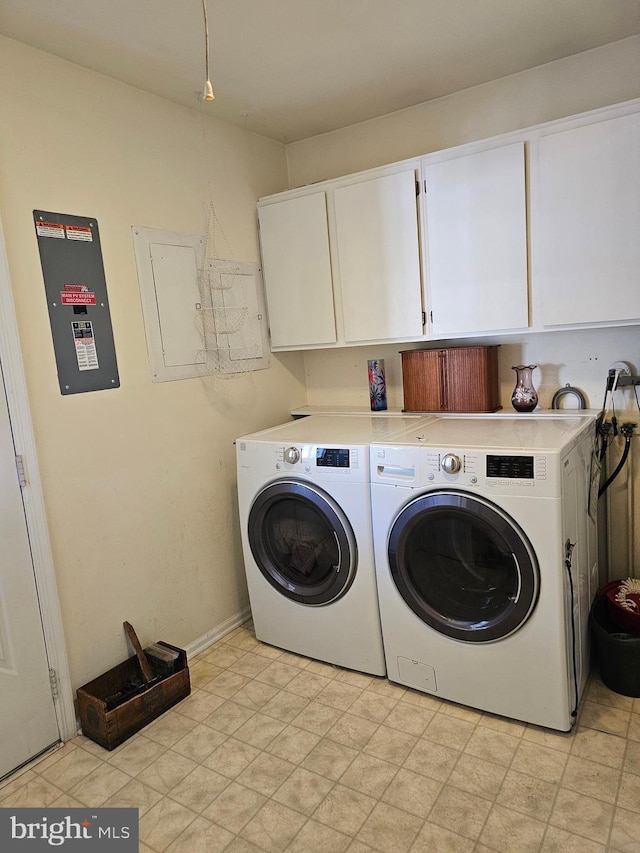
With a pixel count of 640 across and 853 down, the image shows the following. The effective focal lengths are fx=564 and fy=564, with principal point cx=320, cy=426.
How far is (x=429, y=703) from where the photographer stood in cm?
217

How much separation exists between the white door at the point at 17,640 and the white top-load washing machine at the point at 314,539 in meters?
0.91

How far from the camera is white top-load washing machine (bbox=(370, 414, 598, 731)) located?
186cm

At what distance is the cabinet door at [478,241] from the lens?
7.41ft

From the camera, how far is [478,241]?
2348 mm

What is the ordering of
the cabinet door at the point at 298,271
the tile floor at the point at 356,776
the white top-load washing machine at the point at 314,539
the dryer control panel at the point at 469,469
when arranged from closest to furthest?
the tile floor at the point at 356,776 < the dryer control panel at the point at 469,469 < the white top-load washing machine at the point at 314,539 < the cabinet door at the point at 298,271

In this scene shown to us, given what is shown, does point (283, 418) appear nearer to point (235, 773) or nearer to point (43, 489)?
point (43, 489)

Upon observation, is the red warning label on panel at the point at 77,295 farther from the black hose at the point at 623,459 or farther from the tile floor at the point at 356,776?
the black hose at the point at 623,459

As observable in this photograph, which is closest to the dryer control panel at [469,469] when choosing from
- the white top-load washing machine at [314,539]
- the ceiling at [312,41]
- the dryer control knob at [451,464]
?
the dryer control knob at [451,464]

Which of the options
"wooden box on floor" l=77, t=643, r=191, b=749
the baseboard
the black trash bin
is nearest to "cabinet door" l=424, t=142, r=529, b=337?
the black trash bin

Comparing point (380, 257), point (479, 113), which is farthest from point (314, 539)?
point (479, 113)

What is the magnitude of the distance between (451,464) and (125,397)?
132cm

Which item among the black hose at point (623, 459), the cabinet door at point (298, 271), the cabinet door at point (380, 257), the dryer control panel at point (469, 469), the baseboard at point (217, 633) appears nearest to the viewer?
the dryer control panel at point (469, 469)

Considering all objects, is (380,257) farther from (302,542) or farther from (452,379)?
(302,542)

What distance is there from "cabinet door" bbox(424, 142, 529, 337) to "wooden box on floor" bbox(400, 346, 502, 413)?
138 millimetres
